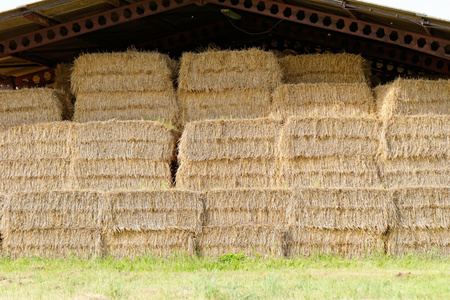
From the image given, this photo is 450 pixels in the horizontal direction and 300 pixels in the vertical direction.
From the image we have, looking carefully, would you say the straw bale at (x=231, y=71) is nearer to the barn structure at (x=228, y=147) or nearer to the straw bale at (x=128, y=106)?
the barn structure at (x=228, y=147)

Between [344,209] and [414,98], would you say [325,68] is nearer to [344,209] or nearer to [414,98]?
[414,98]

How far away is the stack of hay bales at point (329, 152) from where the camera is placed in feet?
39.6

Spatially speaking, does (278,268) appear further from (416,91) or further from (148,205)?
(416,91)

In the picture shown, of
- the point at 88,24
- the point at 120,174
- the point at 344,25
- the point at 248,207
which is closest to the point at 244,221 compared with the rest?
the point at 248,207

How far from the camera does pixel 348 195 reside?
11258 mm

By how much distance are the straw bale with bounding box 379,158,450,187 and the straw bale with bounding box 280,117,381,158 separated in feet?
1.43

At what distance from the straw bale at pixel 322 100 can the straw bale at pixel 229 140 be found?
2.47ft

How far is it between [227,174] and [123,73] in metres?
3.32

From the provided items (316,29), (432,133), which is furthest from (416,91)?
(316,29)

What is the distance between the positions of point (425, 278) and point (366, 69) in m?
6.46

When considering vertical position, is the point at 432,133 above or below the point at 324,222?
above

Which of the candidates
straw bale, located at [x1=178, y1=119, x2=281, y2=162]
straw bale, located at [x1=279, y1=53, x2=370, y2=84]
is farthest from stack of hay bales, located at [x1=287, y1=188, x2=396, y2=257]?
straw bale, located at [x1=279, y1=53, x2=370, y2=84]

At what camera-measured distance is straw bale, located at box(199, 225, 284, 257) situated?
11.1 m

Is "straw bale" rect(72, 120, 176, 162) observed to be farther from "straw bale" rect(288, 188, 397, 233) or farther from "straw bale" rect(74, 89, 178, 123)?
"straw bale" rect(288, 188, 397, 233)
